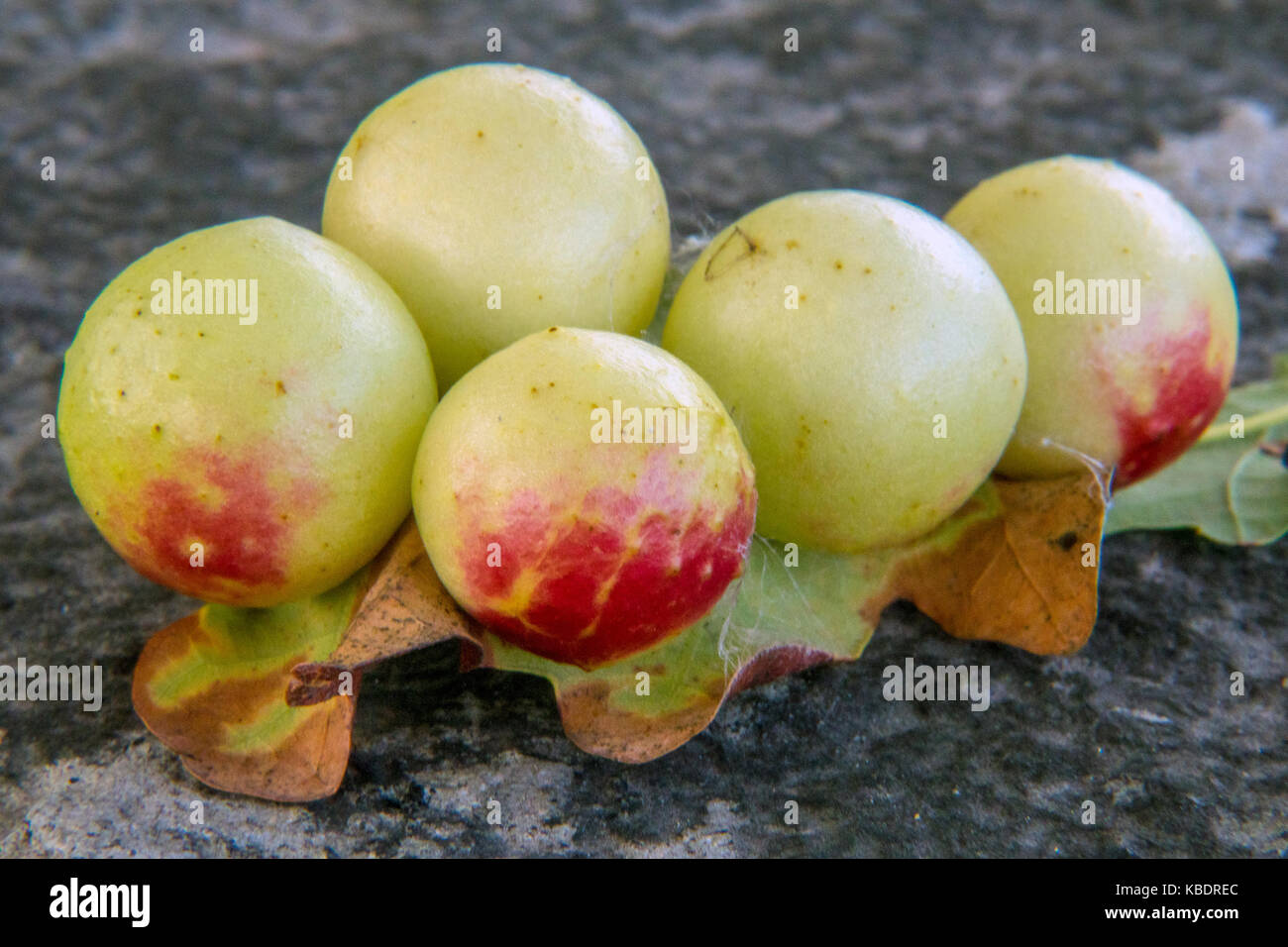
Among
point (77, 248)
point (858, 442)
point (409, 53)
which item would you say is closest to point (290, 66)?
point (409, 53)
